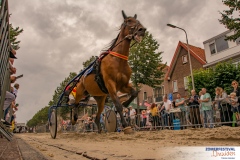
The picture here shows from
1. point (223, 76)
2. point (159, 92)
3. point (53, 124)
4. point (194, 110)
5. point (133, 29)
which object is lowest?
point (53, 124)

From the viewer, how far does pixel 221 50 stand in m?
30.9

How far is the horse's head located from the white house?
25.5 m

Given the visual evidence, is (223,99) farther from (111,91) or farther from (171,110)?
(111,91)

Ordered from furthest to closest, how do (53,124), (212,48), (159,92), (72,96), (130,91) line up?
1. (159,92)
2. (212,48)
3. (72,96)
4. (53,124)
5. (130,91)

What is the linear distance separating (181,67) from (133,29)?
31.7 meters

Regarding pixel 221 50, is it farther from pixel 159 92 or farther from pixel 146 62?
pixel 159 92

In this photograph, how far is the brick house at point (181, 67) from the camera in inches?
1352

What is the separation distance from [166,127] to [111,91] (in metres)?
7.04

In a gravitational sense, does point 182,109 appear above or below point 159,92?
below

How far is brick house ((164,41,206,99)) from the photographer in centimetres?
3434

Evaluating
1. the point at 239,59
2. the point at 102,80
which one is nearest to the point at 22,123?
the point at 239,59

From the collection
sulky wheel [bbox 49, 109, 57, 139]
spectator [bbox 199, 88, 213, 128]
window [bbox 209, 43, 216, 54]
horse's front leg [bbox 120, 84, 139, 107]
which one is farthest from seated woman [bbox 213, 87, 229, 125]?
window [bbox 209, 43, 216, 54]

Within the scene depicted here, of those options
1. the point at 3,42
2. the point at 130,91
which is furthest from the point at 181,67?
the point at 3,42

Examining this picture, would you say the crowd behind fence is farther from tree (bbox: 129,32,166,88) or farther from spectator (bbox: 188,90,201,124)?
tree (bbox: 129,32,166,88)
